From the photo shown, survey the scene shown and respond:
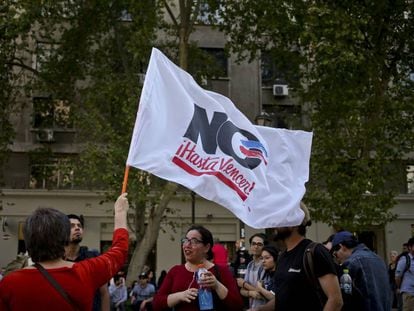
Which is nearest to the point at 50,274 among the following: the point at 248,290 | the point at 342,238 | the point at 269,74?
the point at 342,238

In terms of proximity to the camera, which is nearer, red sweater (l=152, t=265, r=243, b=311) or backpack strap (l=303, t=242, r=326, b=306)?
backpack strap (l=303, t=242, r=326, b=306)

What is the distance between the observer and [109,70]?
22.0 m

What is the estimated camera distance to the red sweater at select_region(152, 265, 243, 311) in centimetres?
506

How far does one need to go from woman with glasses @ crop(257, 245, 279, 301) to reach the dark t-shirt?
2.53m

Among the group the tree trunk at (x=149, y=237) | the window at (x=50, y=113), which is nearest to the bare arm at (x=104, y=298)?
the tree trunk at (x=149, y=237)

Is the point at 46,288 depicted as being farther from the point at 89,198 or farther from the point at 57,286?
the point at 89,198

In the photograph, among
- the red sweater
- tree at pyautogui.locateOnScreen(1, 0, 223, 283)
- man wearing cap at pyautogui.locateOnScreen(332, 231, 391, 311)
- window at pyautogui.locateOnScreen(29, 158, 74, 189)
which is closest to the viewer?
the red sweater

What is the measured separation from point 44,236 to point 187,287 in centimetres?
212

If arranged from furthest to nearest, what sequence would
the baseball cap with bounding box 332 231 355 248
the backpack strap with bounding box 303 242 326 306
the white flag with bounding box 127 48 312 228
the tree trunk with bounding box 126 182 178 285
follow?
the tree trunk with bounding box 126 182 178 285
the baseball cap with bounding box 332 231 355 248
the white flag with bounding box 127 48 312 228
the backpack strap with bounding box 303 242 326 306

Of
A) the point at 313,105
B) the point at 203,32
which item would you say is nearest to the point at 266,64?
the point at 203,32

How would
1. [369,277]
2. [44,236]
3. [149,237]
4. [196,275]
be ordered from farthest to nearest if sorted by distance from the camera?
[149,237] < [369,277] < [196,275] < [44,236]

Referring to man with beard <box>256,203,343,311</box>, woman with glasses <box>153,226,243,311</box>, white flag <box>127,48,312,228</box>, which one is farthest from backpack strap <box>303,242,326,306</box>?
woman with glasses <box>153,226,243,311</box>

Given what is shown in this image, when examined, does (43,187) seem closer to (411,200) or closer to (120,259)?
(411,200)

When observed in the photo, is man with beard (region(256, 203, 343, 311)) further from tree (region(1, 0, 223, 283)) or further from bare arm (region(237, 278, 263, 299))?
tree (region(1, 0, 223, 283))
